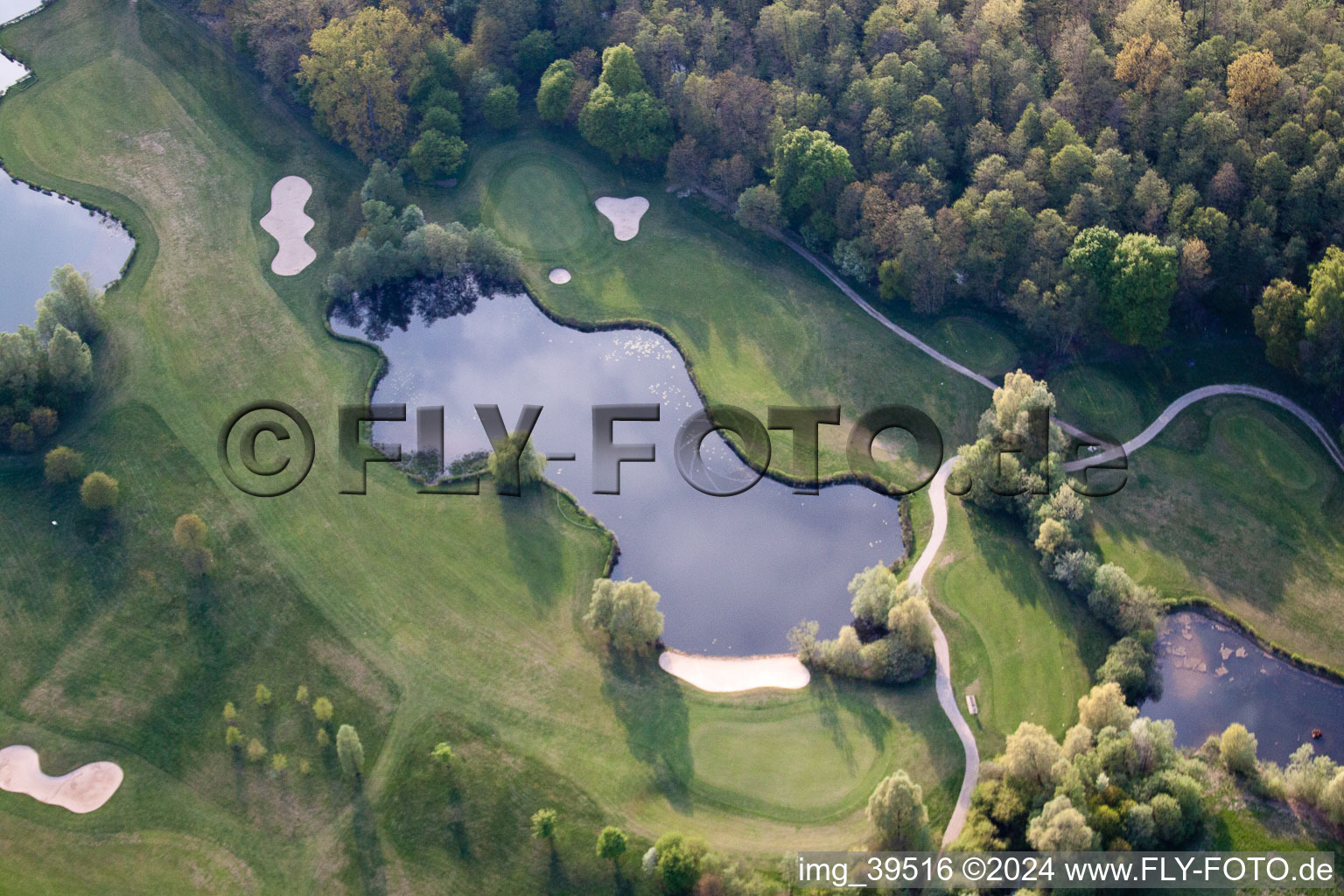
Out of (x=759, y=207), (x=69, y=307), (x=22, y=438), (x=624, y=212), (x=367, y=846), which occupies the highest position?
(x=759, y=207)

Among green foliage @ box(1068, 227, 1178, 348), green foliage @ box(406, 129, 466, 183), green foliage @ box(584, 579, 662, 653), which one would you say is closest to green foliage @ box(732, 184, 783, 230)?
green foliage @ box(1068, 227, 1178, 348)

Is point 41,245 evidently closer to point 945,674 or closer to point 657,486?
point 657,486

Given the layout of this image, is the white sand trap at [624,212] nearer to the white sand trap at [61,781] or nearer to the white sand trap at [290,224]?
the white sand trap at [290,224]

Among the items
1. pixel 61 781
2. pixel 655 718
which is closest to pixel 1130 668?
pixel 655 718

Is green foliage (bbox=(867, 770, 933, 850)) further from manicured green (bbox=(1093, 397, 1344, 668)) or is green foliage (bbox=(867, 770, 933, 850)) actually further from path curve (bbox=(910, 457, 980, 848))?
manicured green (bbox=(1093, 397, 1344, 668))

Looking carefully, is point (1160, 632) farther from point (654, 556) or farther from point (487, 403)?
point (487, 403)

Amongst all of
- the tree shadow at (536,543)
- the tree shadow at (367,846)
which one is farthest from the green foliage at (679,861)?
the tree shadow at (536,543)

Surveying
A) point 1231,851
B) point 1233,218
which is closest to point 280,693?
point 1231,851
